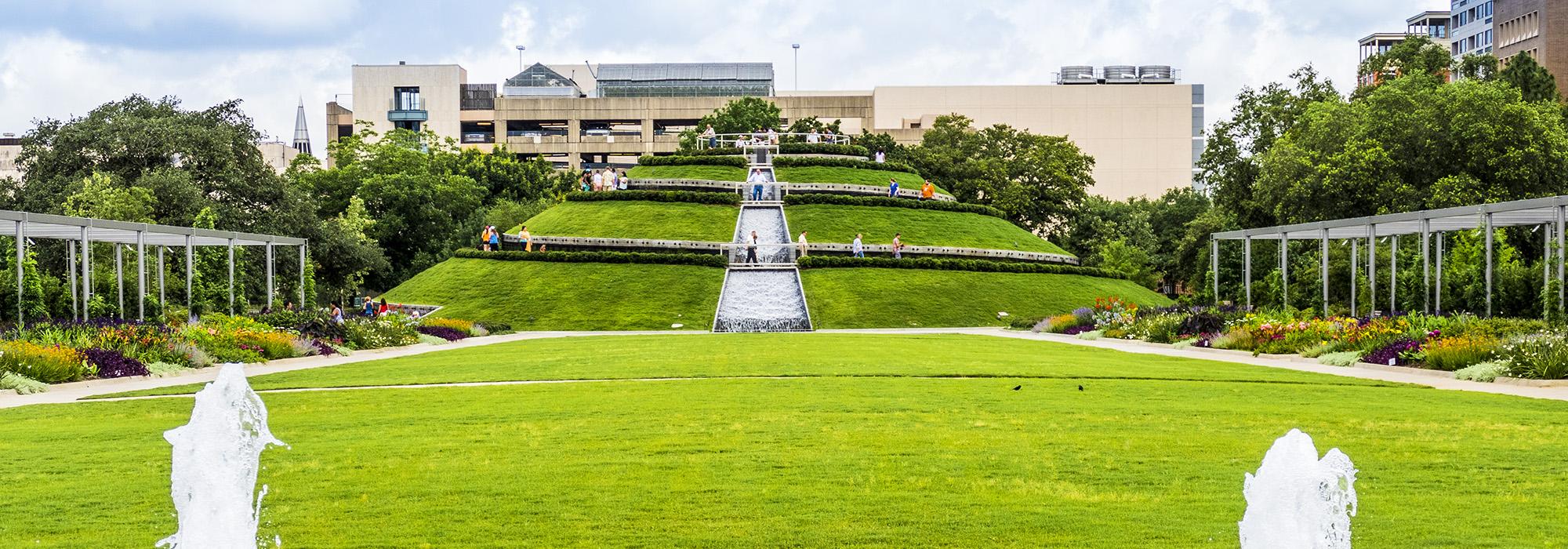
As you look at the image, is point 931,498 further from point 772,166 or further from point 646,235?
point 772,166

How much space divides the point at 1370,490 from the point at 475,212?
64.4 metres

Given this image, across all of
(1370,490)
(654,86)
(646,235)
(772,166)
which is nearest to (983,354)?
(1370,490)

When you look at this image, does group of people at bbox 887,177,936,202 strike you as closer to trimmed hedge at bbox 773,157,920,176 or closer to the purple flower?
trimmed hedge at bbox 773,157,920,176

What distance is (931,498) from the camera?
9.43 metres

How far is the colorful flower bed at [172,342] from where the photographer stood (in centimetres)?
2014

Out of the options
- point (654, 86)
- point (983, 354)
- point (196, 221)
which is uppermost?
point (654, 86)

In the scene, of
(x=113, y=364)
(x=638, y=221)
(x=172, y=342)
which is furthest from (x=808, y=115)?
(x=113, y=364)

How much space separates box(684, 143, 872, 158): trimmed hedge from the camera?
246 feet

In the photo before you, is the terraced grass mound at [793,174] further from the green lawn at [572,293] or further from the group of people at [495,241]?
the green lawn at [572,293]

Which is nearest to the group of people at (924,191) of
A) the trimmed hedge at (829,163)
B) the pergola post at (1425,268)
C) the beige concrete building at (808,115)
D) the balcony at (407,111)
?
the trimmed hedge at (829,163)

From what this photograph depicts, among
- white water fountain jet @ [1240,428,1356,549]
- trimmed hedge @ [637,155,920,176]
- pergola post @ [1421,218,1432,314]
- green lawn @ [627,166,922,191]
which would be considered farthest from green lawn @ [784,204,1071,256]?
white water fountain jet @ [1240,428,1356,549]

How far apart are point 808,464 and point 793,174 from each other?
5646 cm

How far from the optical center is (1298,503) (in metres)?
5.86

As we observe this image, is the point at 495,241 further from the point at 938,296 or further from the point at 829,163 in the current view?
the point at 829,163
